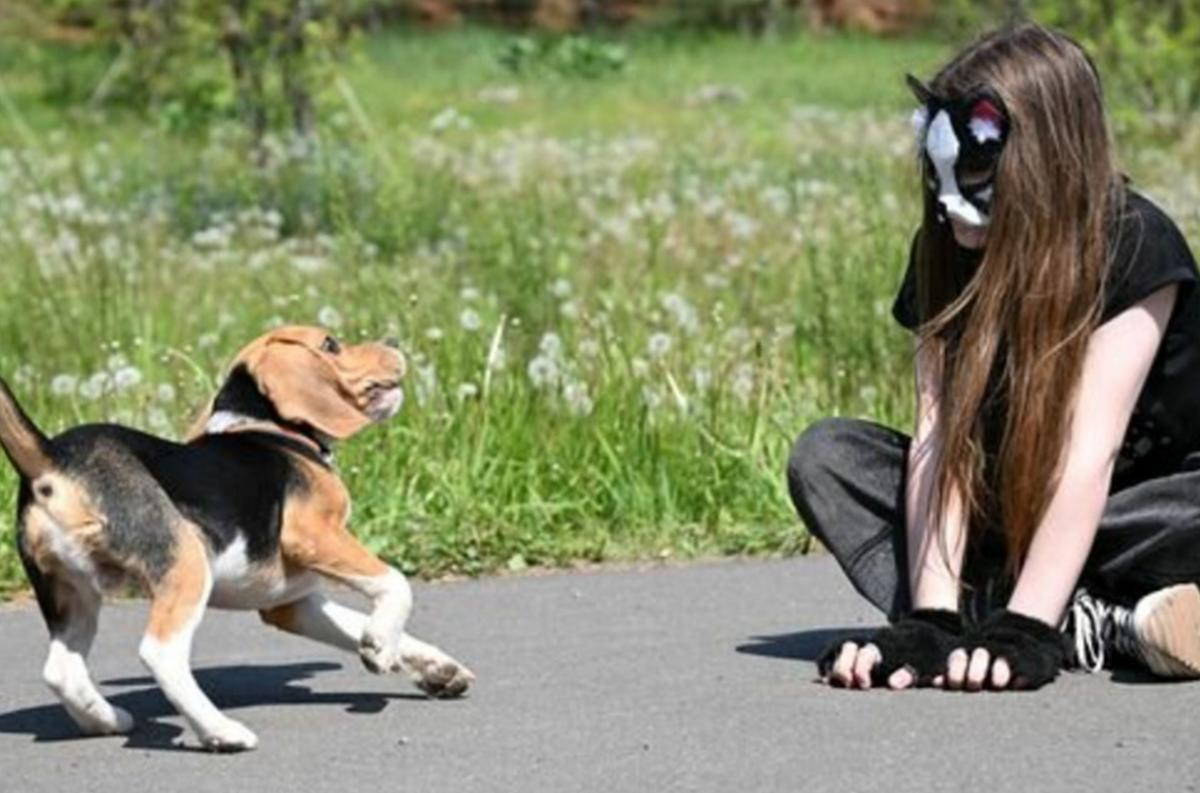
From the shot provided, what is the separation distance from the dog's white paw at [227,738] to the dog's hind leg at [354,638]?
1.49 ft

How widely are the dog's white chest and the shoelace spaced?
5.18 feet

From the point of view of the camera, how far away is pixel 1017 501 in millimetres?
6234

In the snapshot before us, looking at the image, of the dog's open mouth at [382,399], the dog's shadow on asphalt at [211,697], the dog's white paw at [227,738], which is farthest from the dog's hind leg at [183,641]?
the dog's open mouth at [382,399]

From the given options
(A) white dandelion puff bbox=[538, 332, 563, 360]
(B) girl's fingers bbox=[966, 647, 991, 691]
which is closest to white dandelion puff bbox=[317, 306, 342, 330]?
(A) white dandelion puff bbox=[538, 332, 563, 360]

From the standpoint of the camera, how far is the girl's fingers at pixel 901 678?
607 centimetres

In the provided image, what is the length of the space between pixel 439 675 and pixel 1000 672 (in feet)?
3.73

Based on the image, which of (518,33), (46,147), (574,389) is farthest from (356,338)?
(518,33)

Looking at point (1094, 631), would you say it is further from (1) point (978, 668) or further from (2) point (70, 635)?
(2) point (70, 635)

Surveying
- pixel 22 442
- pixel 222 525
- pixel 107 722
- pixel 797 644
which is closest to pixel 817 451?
pixel 797 644

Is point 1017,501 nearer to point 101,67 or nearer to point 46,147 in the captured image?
point 46,147

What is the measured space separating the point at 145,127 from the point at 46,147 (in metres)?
1.22

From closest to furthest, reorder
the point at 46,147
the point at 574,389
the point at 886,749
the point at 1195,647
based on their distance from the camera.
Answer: the point at 886,749 < the point at 1195,647 < the point at 574,389 < the point at 46,147

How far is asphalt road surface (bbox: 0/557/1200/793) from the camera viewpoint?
17.9 feet

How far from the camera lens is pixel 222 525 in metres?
5.87
